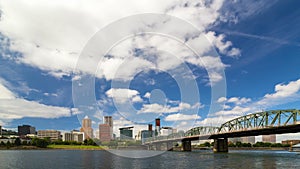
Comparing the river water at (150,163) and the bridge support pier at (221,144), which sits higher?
the river water at (150,163)

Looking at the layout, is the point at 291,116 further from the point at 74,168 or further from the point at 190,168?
the point at 74,168

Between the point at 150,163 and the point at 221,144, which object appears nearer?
the point at 150,163

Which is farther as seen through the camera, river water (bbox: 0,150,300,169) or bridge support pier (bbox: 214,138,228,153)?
bridge support pier (bbox: 214,138,228,153)

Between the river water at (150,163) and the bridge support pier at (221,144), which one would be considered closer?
the river water at (150,163)

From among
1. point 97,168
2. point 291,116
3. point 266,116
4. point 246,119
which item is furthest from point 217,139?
point 97,168

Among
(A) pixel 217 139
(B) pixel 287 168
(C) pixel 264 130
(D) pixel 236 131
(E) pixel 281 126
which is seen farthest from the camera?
(A) pixel 217 139

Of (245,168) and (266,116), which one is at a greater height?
(266,116)

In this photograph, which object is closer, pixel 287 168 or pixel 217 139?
pixel 287 168

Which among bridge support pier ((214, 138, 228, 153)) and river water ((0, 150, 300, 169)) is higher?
river water ((0, 150, 300, 169))

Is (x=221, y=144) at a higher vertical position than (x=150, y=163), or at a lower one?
lower

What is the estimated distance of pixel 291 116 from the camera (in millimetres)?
121375

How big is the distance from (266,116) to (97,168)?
3665 inches

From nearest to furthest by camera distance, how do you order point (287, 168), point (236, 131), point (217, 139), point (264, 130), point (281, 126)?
point (287, 168) < point (281, 126) < point (264, 130) < point (236, 131) < point (217, 139)

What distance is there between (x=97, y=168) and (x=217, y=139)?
401ft
